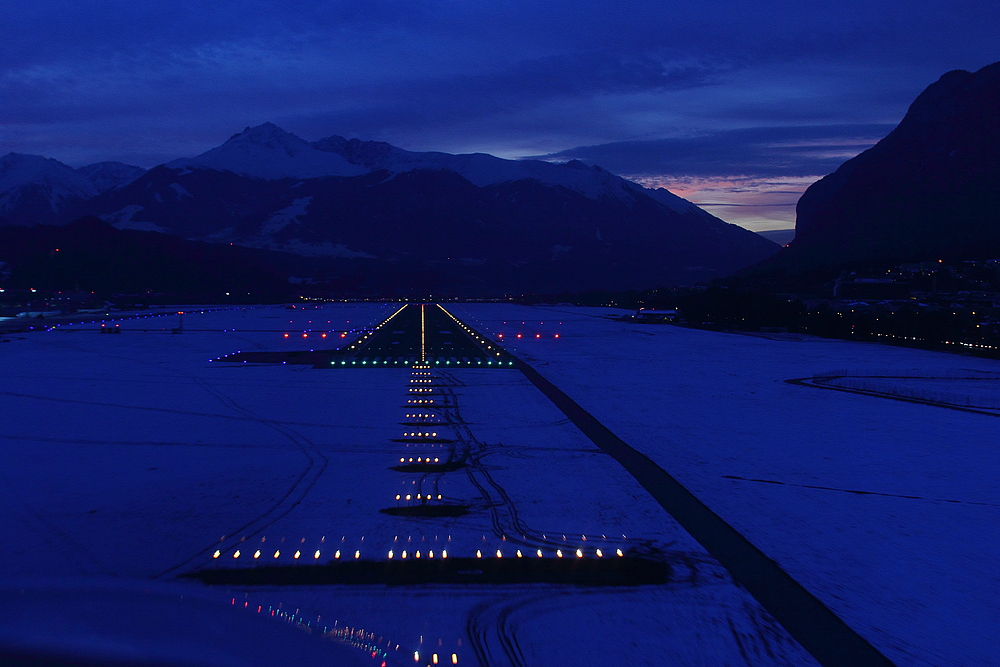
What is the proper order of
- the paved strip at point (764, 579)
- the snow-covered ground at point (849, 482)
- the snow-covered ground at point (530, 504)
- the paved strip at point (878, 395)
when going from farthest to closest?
1. the paved strip at point (878, 395)
2. the snow-covered ground at point (849, 482)
3. the snow-covered ground at point (530, 504)
4. the paved strip at point (764, 579)

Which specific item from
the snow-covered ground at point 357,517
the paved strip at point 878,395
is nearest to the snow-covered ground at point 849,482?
the paved strip at point 878,395

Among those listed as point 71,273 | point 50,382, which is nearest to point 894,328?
point 50,382

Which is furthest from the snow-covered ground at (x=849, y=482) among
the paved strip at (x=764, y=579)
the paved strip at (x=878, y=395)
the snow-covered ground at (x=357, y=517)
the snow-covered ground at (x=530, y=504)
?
the snow-covered ground at (x=357, y=517)

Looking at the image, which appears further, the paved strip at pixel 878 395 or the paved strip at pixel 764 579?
the paved strip at pixel 878 395

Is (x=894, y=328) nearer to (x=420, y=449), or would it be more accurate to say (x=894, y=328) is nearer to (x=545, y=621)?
(x=420, y=449)

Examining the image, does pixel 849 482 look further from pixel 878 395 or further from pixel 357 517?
pixel 878 395

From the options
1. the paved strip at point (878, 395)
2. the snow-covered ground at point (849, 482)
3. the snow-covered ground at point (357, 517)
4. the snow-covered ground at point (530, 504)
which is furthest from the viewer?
the paved strip at point (878, 395)

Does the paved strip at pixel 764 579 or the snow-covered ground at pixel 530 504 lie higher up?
the snow-covered ground at pixel 530 504

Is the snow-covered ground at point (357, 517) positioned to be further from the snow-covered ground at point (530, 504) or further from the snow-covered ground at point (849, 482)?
the snow-covered ground at point (849, 482)
